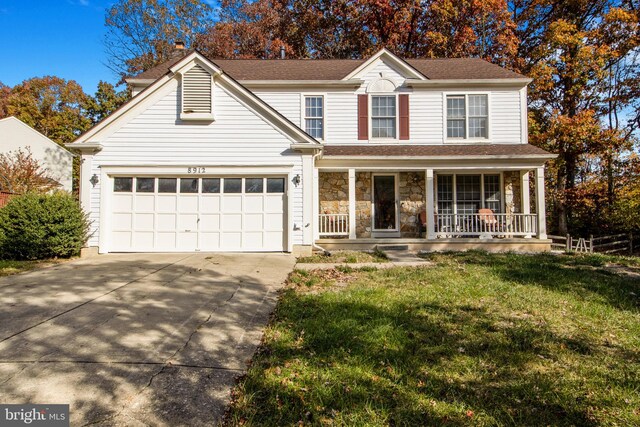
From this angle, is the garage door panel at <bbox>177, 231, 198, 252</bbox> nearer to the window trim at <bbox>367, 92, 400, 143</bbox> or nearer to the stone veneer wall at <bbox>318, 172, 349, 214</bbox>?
the stone veneer wall at <bbox>318, 172, 349, 214</bbox>

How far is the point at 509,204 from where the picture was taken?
1302 cm

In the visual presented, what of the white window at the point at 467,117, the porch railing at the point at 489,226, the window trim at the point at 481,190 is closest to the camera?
the porch railing at the point at 489,226

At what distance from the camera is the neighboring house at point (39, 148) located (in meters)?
18.1

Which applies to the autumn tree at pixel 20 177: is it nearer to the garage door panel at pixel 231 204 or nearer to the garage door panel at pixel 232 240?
the garage door panel at pixel 231 204

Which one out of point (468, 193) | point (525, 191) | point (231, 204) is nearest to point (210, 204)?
point (231, 204)

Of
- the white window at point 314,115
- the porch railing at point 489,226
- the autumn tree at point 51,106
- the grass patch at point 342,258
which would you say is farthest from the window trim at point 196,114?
the autumn tree at point 51,106

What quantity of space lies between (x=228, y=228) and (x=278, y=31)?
17.4 meters

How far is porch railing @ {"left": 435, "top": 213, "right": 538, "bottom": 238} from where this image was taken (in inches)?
459

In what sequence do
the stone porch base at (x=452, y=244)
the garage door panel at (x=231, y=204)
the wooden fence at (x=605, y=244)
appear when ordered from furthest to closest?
the wooden fence at (x=605, y=244) → the stone porch base at (x=452, y=244) → the garage door panel at (x=231, y=204)

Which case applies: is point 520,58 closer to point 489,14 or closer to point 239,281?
point 489,14

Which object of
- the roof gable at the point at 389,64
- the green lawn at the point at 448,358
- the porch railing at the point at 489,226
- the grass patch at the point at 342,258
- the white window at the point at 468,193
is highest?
the roof gable at the point at 389,64

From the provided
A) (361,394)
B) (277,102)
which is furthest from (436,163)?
(361,394)

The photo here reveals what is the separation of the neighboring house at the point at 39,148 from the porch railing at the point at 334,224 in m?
14.6

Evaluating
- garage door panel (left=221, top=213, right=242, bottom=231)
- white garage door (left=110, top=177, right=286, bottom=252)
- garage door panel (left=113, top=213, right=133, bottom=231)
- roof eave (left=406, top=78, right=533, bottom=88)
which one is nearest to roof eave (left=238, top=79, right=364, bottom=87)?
roof eave (left=406, top=78, right=533, bottom=88)
